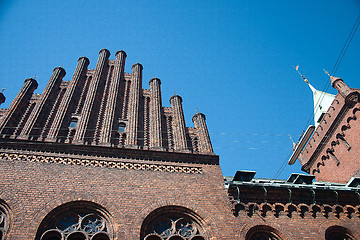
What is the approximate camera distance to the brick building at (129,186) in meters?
10.4

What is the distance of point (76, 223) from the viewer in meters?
10.4

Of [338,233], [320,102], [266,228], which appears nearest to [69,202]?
[266,228]

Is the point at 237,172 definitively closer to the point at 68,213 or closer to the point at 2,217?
the point at 68,213

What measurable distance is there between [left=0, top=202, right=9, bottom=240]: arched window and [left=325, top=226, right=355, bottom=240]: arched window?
11.4 m

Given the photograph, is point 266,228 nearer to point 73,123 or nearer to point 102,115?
point 102,115

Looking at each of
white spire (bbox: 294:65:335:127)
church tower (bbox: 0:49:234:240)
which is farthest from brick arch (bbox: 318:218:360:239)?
white spire (bbox: 294:65:335:127)

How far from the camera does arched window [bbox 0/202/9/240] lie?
9553 mm

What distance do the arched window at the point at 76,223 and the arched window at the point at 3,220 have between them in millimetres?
1020

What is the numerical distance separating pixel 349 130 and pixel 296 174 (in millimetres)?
12310

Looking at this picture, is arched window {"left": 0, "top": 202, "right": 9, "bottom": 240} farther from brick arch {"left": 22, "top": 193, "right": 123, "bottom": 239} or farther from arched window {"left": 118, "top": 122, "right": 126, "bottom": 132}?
arched window {"left": 118, "top": 122, "right": 126, "bottom": 132}

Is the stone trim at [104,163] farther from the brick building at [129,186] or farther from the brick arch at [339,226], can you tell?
the brick arch at [339,226]

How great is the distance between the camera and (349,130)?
23766mm

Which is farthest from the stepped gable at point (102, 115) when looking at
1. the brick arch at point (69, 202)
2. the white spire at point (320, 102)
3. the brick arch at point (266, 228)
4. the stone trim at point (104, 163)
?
the white spire at point (320, 102)

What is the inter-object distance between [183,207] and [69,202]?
4.03 meters
